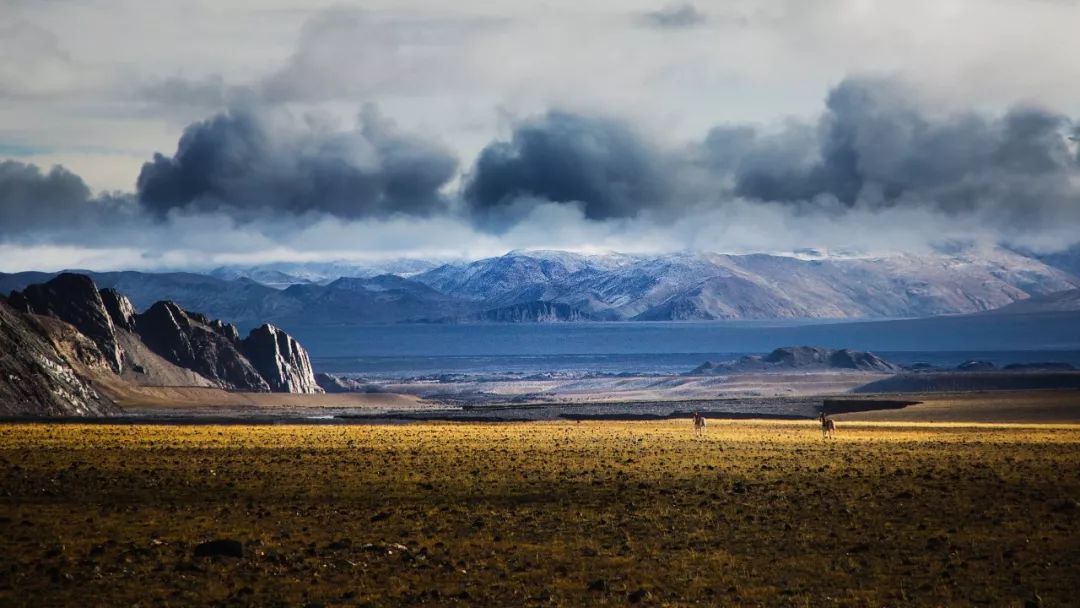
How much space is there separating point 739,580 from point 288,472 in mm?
25199

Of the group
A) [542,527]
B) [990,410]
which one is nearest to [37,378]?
[990,410]

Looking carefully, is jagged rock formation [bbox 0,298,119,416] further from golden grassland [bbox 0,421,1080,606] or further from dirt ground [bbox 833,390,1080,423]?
golden grassland [bbox 0,421,1080,606]

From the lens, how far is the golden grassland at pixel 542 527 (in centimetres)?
2861

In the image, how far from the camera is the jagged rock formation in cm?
13775

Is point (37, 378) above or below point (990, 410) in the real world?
above

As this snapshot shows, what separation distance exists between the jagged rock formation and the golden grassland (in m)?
82.2

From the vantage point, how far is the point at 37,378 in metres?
143

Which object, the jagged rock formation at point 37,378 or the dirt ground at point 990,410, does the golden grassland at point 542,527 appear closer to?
the dirt ground at point 990,410

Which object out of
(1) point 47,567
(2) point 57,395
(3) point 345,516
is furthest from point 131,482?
(2) point 57,395

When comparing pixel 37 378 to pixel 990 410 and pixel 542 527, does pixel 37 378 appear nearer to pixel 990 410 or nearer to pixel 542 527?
pixel 990 410

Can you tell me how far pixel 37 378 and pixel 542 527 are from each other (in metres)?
118

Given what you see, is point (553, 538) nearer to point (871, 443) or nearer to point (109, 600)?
point (109, 600)

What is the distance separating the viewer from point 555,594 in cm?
2822

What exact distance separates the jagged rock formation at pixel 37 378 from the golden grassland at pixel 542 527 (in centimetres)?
8220
